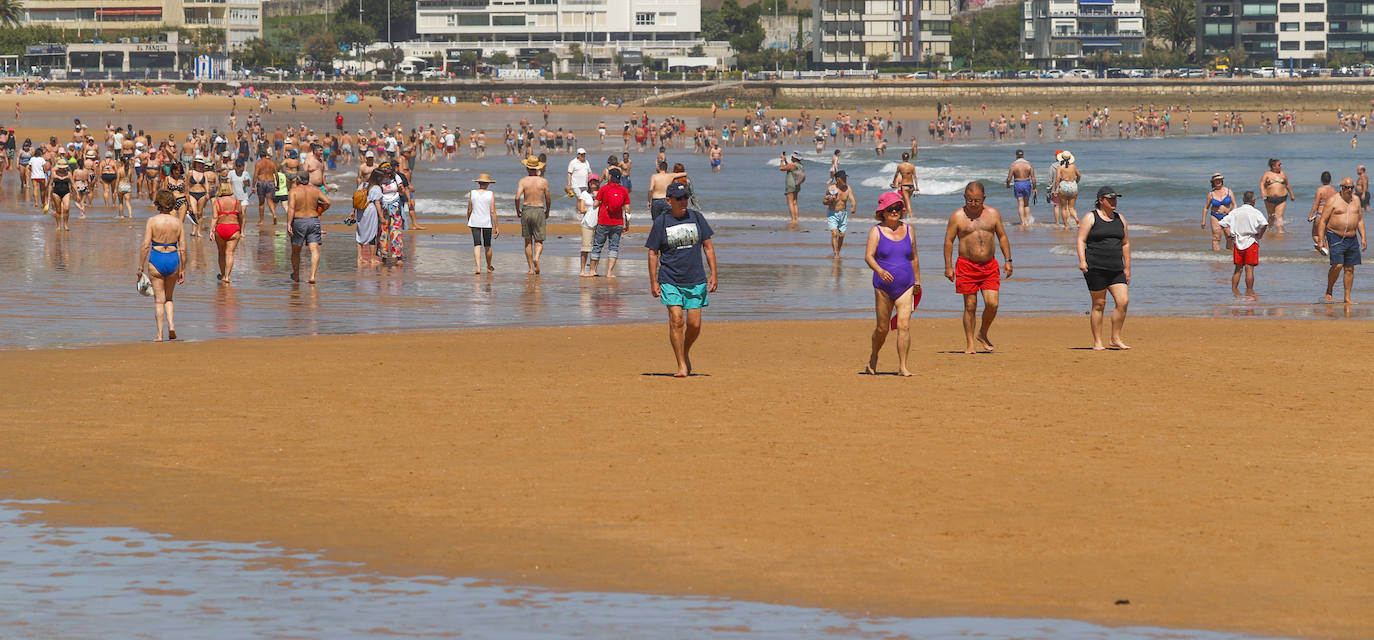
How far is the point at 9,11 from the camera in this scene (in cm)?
13850

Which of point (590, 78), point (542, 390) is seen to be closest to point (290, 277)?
point (542, 390)

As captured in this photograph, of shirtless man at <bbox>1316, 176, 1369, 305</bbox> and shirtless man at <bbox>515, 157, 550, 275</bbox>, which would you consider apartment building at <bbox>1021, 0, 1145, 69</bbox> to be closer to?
shirtless man at <bbox>515, 157, 550, 275</bbox>

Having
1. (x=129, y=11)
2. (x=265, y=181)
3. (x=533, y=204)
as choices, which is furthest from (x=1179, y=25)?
(x=533, y=204)

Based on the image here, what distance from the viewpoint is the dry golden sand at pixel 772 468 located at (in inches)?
286

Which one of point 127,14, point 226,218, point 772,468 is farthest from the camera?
point 127,14

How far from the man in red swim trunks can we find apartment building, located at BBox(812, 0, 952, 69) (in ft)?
422

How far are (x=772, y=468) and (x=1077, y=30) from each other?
471ft

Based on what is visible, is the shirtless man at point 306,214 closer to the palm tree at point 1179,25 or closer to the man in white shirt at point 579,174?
the man in white shirt at point 579,174

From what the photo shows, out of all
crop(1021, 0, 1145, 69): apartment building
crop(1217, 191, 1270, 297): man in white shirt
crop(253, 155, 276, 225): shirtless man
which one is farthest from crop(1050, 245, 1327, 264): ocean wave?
crop(1021, 0, 1145, 69): apartment building

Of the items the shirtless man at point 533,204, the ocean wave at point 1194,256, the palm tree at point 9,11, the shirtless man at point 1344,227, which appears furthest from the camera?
the palm tree at point 9,11

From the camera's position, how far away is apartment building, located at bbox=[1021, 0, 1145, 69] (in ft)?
474

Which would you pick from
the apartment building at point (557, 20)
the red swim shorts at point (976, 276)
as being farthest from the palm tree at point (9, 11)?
the red swim shorts at point (976, 276)

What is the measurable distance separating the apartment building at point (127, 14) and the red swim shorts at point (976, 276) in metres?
143

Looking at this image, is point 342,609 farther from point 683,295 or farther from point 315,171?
point 315,171
